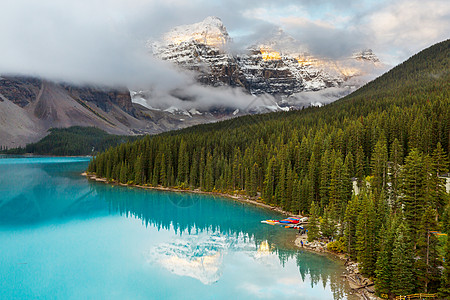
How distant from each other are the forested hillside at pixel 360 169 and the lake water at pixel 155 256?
21.4 ft

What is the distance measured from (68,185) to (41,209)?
132ft

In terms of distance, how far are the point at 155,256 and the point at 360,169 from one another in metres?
44.4

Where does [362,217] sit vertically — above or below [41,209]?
above

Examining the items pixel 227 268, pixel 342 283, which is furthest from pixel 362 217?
pixel 227 268

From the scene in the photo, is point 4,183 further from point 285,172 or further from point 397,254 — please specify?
point 397,254

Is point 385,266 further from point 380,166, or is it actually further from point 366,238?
point 380,166

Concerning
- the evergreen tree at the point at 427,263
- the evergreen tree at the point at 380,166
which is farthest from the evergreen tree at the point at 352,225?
the evergreen tree at the point at 380,166

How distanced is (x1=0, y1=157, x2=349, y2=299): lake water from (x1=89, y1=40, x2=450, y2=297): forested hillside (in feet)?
21.4

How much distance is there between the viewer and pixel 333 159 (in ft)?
246

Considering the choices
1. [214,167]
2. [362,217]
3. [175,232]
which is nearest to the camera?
[362,217]

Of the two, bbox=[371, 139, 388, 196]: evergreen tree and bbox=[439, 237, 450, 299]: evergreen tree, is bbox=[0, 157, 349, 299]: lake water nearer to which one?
bbox=[439, 237, 450, 299]: evergreen tree

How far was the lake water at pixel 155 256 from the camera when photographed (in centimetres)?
4003

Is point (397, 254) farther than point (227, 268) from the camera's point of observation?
No

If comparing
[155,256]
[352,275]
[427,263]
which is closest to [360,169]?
[352,275]
